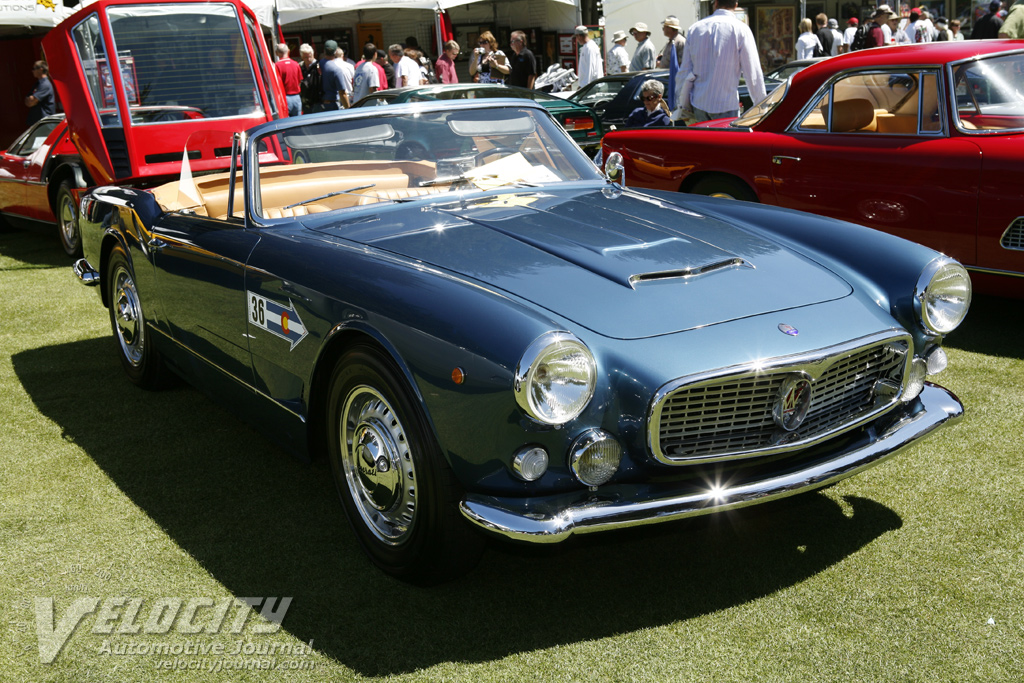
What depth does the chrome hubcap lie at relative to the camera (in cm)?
839

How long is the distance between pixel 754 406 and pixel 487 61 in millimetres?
12630

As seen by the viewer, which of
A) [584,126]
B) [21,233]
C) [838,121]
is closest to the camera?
[838,121]

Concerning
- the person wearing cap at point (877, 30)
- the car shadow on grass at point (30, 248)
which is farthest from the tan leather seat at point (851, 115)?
the person wearing cap at point (877, 30)

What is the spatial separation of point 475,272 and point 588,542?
86 centimetres

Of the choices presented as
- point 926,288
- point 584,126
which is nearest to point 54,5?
point 584,126

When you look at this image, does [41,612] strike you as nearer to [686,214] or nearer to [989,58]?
[686,214]

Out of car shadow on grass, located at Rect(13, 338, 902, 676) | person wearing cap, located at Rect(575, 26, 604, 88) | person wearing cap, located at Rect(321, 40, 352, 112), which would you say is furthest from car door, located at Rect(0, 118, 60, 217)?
person wearing cap, located at Rect(575, 26, 604, 88)

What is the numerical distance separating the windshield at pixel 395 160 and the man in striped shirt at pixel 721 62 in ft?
14.0

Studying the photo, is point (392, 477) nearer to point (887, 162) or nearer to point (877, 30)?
point (887, 162)

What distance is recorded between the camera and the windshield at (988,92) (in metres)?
5.14

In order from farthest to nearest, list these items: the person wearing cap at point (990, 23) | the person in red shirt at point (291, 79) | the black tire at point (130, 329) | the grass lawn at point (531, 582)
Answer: the person in red shirt at point (291, 79), the person wearing cap at point (990, 23), the black tire at point (130, 329), the grass lawn at point (531, 582)

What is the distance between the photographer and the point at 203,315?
3770mm

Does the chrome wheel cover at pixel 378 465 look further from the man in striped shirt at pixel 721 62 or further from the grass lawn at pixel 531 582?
the man in striped shirt at pixel 721 62

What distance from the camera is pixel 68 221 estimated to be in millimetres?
8531
